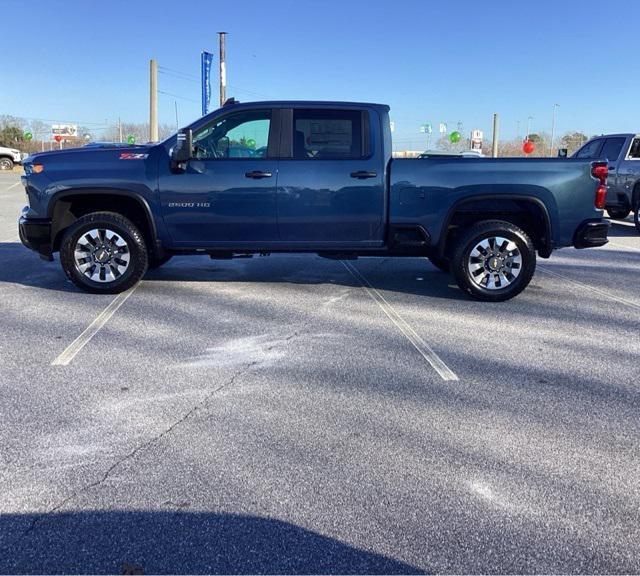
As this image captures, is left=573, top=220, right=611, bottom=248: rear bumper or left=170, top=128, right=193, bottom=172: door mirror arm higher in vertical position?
left=170, top=128, right=193, bottom=172: door mirror arm

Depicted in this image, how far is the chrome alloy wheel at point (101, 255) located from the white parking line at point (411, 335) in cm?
282

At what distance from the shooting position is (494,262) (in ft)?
23.1

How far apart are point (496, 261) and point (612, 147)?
9536 mm

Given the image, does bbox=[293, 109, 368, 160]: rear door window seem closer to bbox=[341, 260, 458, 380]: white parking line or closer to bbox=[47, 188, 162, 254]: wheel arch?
bbox=[341, 260, 458, 380]: white parking line

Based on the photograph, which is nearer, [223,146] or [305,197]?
[305,197]

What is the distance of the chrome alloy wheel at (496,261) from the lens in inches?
275

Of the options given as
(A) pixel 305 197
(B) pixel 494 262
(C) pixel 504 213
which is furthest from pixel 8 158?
(B) pixel 494 262

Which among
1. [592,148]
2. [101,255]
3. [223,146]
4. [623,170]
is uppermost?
[592,148]

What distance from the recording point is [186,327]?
19.7ft

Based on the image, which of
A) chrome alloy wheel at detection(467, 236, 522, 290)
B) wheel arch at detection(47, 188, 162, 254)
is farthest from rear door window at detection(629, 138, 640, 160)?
wheel arch at detection(47, 188, 162, 254)

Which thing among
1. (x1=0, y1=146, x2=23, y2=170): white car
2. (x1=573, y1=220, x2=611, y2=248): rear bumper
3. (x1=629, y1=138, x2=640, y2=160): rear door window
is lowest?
(x1=573, y1=220, x2=611, y2=248): rear bumper

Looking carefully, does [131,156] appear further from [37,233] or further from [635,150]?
[635,150]

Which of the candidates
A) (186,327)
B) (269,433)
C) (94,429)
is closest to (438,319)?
(186,327)

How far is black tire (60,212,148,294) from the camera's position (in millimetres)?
7051
